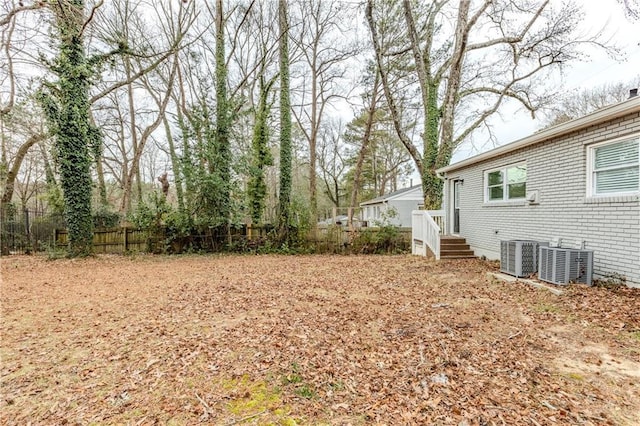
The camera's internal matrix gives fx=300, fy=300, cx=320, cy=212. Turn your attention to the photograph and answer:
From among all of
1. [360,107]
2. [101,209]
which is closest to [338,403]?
[101,209]

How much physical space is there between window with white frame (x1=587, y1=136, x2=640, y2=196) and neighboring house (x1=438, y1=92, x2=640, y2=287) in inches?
0.5

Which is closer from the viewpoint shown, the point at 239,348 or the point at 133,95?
the point at 239,348

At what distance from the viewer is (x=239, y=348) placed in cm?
323

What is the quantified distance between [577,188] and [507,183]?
2258 millimetres

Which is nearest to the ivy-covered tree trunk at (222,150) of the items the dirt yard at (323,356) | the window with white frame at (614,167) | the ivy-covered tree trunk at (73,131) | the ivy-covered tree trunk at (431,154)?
the ivy-covered tree trunk at (73,131)

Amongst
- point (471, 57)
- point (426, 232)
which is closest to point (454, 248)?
point (426, 232)

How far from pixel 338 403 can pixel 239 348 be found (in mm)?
1363

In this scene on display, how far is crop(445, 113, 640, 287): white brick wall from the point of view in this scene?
15.6 ft

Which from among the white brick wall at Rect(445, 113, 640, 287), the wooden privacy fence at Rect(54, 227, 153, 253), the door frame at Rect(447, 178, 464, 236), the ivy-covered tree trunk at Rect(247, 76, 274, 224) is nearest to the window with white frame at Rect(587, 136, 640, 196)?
the white brick wall at Rect(445, 113, 640, 287)

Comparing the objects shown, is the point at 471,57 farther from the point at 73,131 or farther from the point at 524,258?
the point at 73,131

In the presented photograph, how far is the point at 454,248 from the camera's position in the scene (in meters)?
9.34

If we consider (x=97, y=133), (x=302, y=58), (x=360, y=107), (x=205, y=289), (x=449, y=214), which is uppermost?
(x=302, y=58)

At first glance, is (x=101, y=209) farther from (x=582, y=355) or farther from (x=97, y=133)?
(x=582, y=355)

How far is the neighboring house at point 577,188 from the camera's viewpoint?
4742 millimetres
